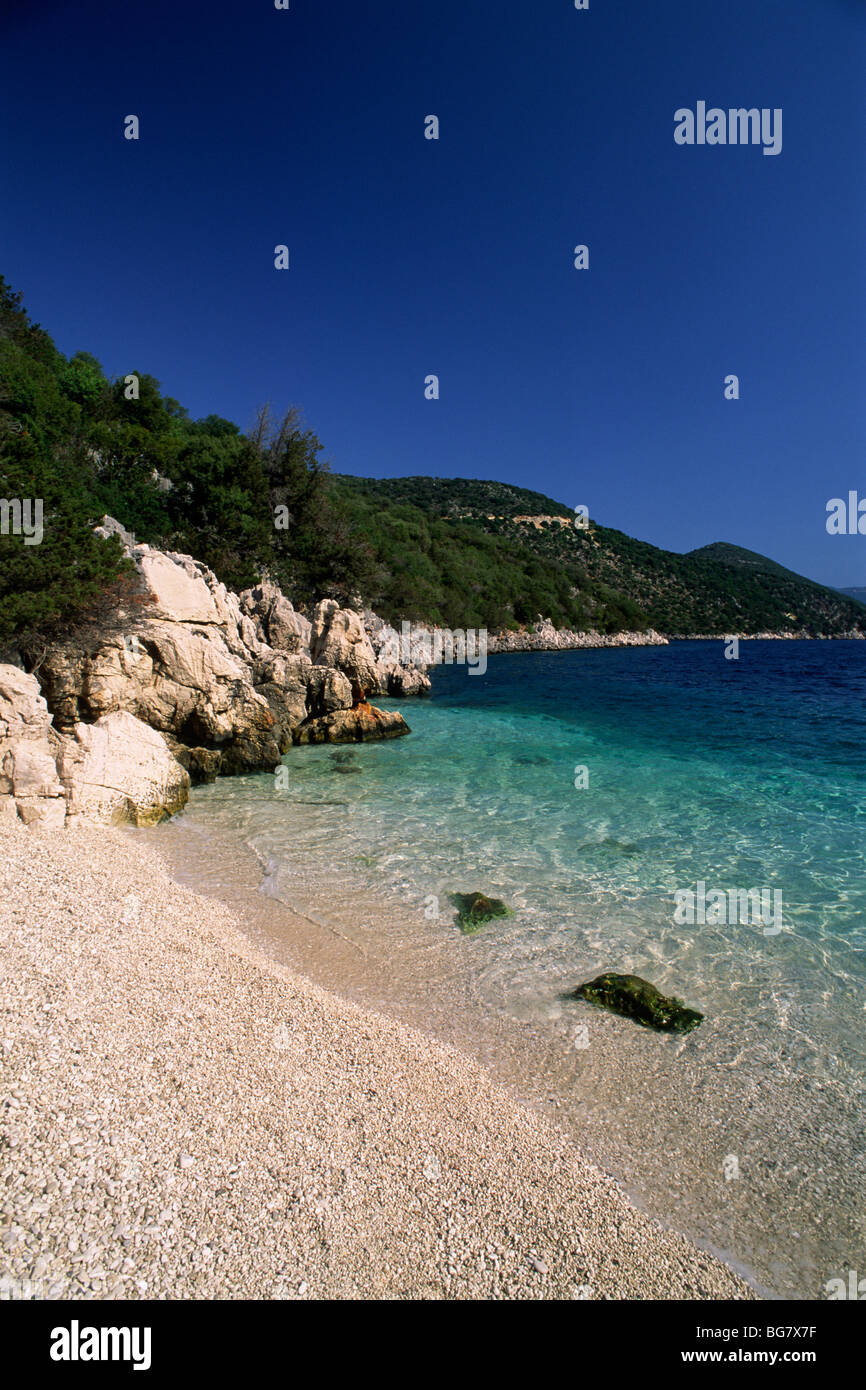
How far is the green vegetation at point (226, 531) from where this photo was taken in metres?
10.3

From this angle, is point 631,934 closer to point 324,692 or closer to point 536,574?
point 324,692

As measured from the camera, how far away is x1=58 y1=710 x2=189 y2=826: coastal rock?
344 inches

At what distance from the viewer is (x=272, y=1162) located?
3.39m

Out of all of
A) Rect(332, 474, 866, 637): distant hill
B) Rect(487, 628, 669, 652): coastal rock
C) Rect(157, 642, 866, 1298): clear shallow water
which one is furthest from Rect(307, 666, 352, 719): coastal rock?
Rect(487, 628, 669, 652): coastal rock

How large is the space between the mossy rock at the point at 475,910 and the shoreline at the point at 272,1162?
214 cm

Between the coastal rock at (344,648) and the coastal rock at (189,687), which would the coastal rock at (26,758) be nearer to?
the coastal rock at (189,687)

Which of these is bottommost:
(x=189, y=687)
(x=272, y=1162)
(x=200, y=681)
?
(x=272, y=1162)

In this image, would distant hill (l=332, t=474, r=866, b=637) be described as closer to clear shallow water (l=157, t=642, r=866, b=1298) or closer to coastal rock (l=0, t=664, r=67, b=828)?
clear shallow water (l=157, t=642, r=866, b=1298)

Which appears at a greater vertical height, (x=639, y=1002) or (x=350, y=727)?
(x=350, y=727)

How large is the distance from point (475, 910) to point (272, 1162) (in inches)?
167

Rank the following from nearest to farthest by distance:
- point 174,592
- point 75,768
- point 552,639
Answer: point 75,768 → point 174,592 → point 552,639

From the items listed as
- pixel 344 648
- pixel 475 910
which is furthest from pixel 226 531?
pixel 475 910

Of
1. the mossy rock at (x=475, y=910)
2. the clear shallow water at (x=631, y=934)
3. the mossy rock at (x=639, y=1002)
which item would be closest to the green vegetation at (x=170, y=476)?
the clear shallow water at (x=631, y=934)

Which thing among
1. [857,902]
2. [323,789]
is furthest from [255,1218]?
[323,789]
